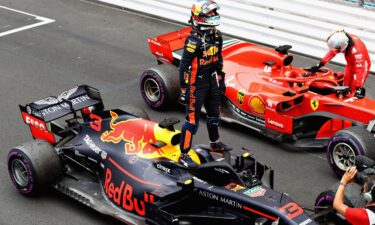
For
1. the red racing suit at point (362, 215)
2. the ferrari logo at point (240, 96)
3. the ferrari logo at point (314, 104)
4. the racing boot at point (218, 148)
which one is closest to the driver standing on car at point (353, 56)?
the ferrari logo at point (314, 104)

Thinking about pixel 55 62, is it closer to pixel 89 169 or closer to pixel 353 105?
pixel 89 169

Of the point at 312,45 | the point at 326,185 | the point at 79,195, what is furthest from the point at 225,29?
the point at 79,195

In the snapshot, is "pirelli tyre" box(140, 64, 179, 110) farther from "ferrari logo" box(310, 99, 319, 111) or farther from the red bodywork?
"ferrari logo" box(310, 99, 319, 111)

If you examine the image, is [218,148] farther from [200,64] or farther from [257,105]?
[257,105]

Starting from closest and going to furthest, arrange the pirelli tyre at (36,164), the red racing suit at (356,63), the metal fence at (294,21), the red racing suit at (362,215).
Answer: the red racing suit at (362,215)
the pirelli tyre at (36,164)
the red racing suit at (356,63)
the metal fence at (294,21)

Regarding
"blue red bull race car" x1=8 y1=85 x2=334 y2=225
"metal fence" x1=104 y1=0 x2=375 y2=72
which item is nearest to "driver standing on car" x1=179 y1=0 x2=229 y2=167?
"blue red bull race car" x1=8 y1=85 x2=334 y2=225

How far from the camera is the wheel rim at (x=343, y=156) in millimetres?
9400

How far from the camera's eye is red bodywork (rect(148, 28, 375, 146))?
395 inches

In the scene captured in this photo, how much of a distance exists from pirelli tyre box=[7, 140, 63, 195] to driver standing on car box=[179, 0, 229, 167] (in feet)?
5.45

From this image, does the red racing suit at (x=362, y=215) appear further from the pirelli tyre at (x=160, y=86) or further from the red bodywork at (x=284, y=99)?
the pirelli tyre at (x=160, y=86)

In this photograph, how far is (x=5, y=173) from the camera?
9703 millimetres

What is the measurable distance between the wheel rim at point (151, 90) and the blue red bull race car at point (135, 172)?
193 cm

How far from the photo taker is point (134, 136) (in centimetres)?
870

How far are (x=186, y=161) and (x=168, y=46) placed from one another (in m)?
3.88
